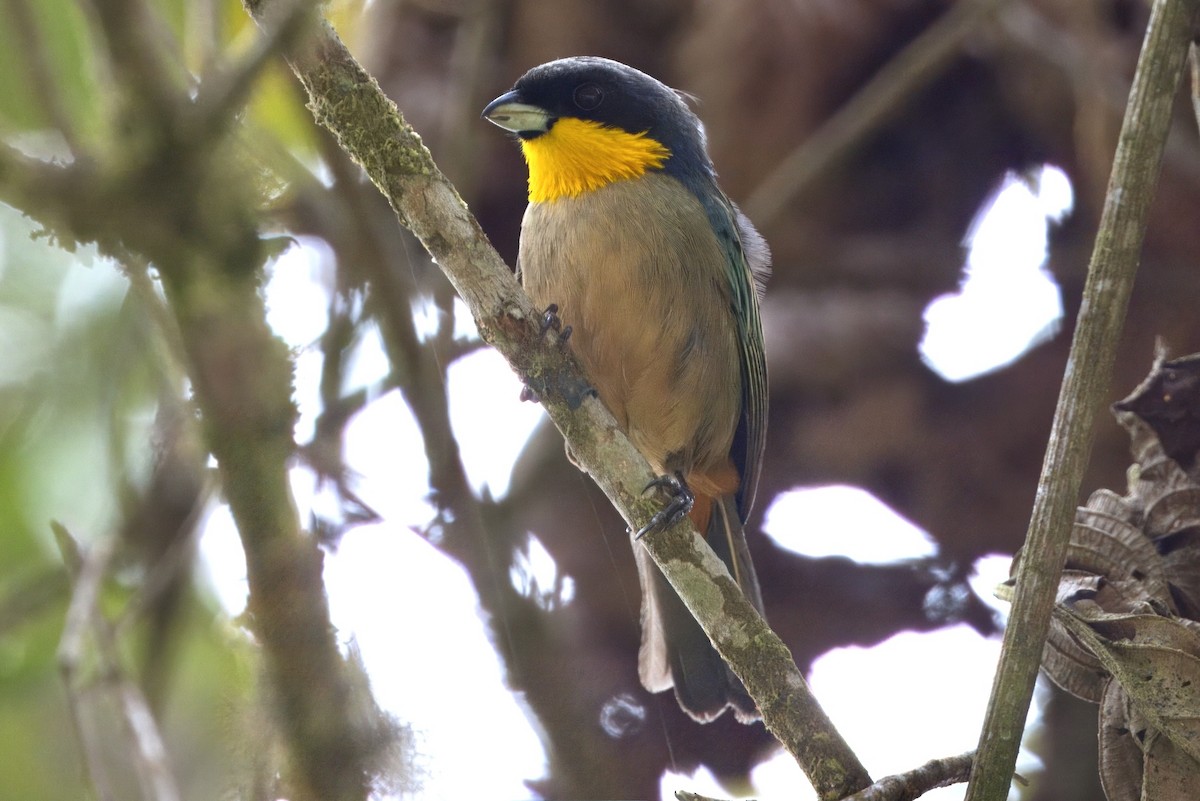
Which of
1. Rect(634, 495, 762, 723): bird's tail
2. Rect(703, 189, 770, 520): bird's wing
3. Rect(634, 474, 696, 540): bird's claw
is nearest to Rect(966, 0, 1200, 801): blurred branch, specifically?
Rect(634, 474, 696, 540): bird's claw

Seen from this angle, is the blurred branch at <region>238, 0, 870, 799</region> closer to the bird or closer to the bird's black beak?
the bird

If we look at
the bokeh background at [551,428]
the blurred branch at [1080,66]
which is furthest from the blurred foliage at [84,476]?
the blurred branch at [1080,66]

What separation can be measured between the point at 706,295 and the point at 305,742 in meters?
1.73

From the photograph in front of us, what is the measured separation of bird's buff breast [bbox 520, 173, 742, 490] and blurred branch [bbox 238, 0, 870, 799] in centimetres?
93

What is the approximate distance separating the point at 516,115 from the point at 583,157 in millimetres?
238

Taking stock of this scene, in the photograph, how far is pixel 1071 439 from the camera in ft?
5.68

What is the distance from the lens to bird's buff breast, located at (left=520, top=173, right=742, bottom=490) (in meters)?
3.29

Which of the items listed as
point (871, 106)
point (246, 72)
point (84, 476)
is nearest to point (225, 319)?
point (246, 72)

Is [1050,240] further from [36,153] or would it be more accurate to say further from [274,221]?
[36,153]

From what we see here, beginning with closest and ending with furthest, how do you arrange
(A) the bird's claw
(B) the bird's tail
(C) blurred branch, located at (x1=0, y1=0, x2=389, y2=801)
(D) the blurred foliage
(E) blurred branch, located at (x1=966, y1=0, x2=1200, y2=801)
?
(E) blurred branch, located at (x1=966, y1=0, x2=1200, y2=801), (C) blurred branch, located at (x1=0, y1=0, x2=389, y2=801), (A) the bird's claw, (D) the blurred foliage, (B) the bird's tail

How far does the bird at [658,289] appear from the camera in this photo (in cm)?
329

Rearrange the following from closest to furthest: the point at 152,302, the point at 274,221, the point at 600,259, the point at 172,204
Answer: the point at 172,204 → the point at 152,302 → the point at 274,221 → the point at 600,259

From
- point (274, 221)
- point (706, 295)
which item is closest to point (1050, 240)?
point (706, 295)

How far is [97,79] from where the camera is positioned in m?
2.40
